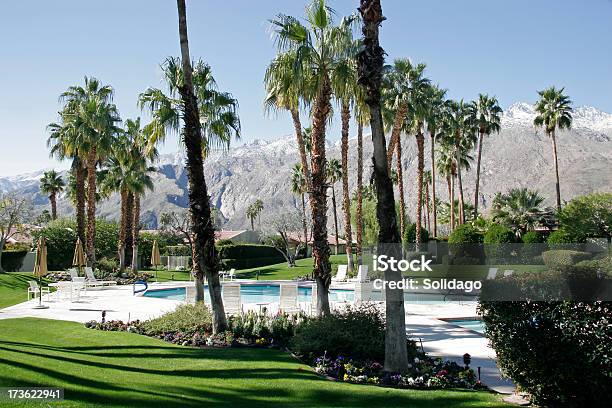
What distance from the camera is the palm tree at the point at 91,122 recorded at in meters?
29.0

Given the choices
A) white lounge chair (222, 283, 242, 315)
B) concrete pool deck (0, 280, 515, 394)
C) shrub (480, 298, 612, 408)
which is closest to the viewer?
shrub (480, 298, 612, 408)

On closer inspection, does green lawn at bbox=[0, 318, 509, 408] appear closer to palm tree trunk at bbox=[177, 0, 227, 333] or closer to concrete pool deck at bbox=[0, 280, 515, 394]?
palm tree trunk at bbox=[177, 0, 227, 333]

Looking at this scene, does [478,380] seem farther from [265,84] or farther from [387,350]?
[265,84]

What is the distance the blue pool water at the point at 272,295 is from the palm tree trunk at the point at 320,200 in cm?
763

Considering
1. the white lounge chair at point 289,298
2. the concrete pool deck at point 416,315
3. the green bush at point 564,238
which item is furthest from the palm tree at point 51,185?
the white lounge chair at point 289,298

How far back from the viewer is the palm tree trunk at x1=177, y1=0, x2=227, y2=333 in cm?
1235

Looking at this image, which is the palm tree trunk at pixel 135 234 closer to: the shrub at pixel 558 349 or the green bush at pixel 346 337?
the green bush at pixel 346 337

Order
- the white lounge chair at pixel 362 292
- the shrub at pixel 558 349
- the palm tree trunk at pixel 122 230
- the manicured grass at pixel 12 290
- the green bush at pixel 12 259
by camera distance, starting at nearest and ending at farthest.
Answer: the shrub at pixel 558 349, the white lounge chair at pixel 362 292, the manicured grass at pixel 12 290, the palm tree trunk at pixel 122 230, the green bush at pixel 12 259

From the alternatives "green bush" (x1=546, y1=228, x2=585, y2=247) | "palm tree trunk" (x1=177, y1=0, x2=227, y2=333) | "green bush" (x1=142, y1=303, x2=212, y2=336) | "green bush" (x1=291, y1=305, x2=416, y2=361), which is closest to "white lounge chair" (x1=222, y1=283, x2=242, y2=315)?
"green bush" (x1=142, y1=303, x2=212, y2=336)

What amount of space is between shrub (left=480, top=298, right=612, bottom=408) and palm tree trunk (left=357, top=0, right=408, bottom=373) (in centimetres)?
196

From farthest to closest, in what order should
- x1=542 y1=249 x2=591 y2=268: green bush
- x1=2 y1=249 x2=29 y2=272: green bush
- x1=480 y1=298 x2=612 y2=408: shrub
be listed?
x1=2 y1=249 x2=29 y2=272: green bush, x1=542 y1=249 x2=591 y2=268: green bush, x1=480 y1=298 x2=612 y2=408: shrub

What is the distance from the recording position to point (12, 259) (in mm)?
40250

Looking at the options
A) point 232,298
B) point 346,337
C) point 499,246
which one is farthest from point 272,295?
point 499,246

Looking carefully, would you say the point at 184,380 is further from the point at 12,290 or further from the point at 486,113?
the point at 486,113
